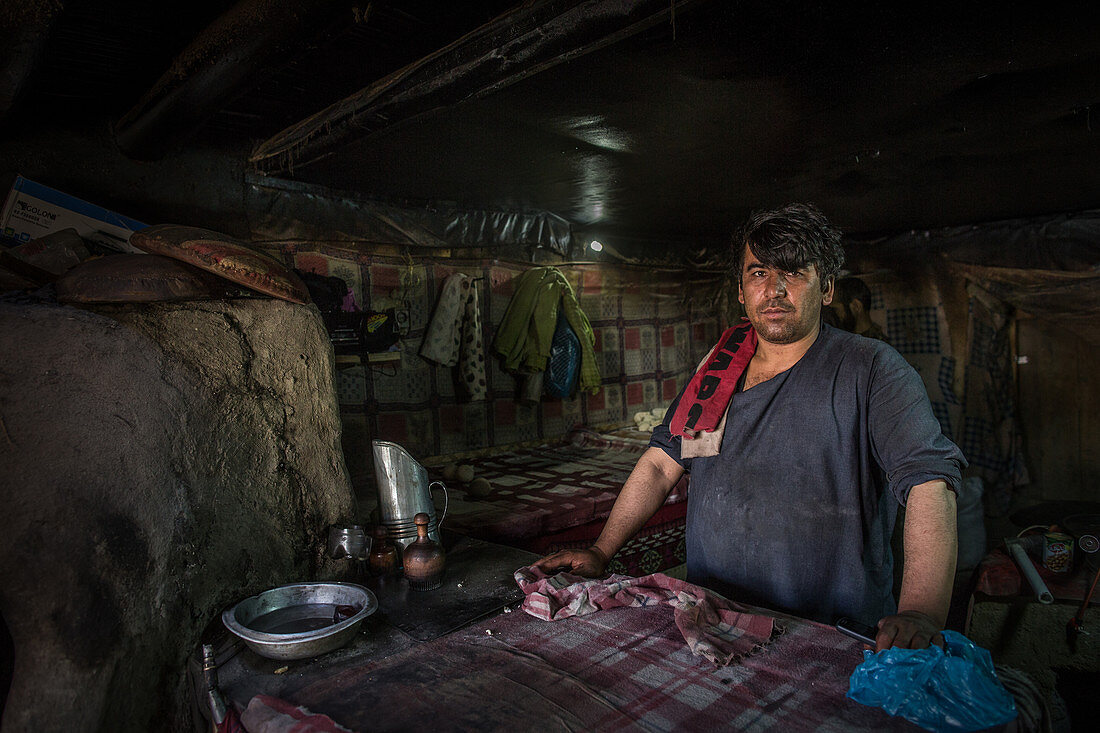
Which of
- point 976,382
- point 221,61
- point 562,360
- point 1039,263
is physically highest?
point 221,61

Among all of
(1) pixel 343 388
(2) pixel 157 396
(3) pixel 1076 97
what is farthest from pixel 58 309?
(3) pixel 1076 97

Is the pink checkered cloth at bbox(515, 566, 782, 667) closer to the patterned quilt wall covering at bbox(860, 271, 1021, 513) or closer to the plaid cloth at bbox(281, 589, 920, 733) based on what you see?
the plaid cloth at bbox(281, 589, 920, 733)

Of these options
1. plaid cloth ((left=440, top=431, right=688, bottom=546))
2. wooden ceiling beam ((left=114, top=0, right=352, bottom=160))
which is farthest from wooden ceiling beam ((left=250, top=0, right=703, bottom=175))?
plaid cloth ((left=440, top=431, right=688, bottom=546))

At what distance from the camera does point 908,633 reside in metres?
1.29

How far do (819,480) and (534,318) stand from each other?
10.9ft

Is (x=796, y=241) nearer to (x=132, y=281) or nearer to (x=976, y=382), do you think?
(x=132, y=281)

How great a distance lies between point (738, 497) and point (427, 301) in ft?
10.4

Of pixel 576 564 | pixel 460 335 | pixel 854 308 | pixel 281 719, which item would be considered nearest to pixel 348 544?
pixel 576 564

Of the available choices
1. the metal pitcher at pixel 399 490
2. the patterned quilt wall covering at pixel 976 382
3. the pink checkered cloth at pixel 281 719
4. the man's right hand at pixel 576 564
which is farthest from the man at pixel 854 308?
the pink checkered cloth at pixel 281 719

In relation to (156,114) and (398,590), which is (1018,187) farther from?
(156,114)

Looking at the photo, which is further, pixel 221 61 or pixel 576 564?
pixel 221 61

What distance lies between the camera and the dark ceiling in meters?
2.01

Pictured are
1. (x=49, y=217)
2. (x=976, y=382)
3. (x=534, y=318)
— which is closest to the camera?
(x=49, y=217)

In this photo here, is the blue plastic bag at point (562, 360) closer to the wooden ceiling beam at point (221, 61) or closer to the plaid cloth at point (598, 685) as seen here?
the wooden ceiling beam at point (221, 61)
